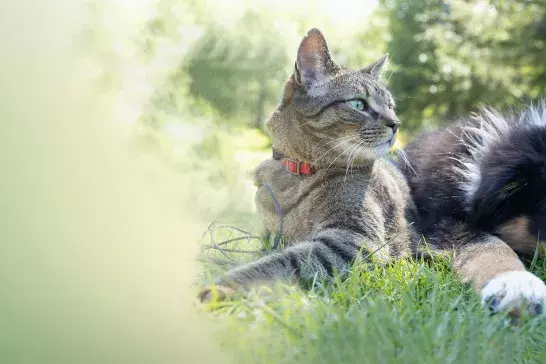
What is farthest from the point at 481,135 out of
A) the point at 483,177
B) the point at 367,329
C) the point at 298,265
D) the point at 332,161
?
the point at 367,329

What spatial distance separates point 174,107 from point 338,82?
7.83 feet

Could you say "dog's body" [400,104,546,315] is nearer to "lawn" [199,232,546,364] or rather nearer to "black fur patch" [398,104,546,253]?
"black fur patch" [398,104,546,253]

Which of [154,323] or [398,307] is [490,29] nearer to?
[398,307]

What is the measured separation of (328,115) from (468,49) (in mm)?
5773

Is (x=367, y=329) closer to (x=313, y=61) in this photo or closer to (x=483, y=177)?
(x=483, y=177)

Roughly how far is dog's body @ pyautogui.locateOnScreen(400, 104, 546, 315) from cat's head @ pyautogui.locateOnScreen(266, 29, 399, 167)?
1.87 feet

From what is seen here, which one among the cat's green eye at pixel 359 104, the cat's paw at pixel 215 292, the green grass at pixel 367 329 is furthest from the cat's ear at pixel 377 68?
the cat's paw at pixel 215 292

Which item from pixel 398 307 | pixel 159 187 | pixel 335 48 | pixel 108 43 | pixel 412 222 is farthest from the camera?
pixel 335 48

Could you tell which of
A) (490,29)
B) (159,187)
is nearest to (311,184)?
(159,187)

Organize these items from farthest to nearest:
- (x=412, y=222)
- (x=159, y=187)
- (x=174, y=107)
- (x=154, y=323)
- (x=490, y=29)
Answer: (x=490, y=29)
(x=174, y=107)
(x=412, y=222)
(x=159, y=187)
(x=154, y=323)

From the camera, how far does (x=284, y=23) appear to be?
6090 millimetres

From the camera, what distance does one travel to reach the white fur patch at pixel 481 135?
10.9ft

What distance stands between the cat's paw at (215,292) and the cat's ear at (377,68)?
1.73m

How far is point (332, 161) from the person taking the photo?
3102 mm
